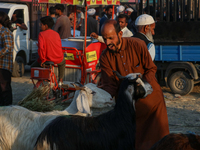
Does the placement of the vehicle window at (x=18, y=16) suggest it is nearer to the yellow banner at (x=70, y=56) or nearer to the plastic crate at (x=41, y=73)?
the yellow banner at (x=70, y=56)

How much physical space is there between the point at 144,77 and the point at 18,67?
760 centimetres

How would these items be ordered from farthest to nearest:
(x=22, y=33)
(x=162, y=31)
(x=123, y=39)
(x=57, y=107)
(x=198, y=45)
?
(x=22, y=33), (x=162, y=31), (x=198, y=45), (x=57, y=107), (x=123, y=39)

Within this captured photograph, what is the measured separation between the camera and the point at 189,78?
24.8 ft

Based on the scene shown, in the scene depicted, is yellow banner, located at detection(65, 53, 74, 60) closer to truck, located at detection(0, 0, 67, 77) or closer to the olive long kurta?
truck, located at detection(0, 0, 67, 77)

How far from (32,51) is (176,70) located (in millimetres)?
5479

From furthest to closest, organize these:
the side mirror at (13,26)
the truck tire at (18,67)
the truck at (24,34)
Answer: the truck tire at (18,67) < the truck at (24,34) < the side mirror at (13,26)

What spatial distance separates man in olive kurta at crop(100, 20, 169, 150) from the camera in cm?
341

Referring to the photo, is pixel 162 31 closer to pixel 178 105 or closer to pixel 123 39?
pixel 178 105

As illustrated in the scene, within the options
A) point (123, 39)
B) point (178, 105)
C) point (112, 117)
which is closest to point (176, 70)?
point (178, 105)

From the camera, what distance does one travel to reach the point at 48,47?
258 inches

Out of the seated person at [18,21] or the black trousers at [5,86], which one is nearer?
the black trousers at [5,86]

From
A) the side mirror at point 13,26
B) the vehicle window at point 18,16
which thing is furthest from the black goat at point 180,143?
the vehicle window at point 18,16

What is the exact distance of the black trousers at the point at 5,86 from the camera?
19.7 feet

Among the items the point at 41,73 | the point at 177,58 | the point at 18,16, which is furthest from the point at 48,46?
the point at 18,16
